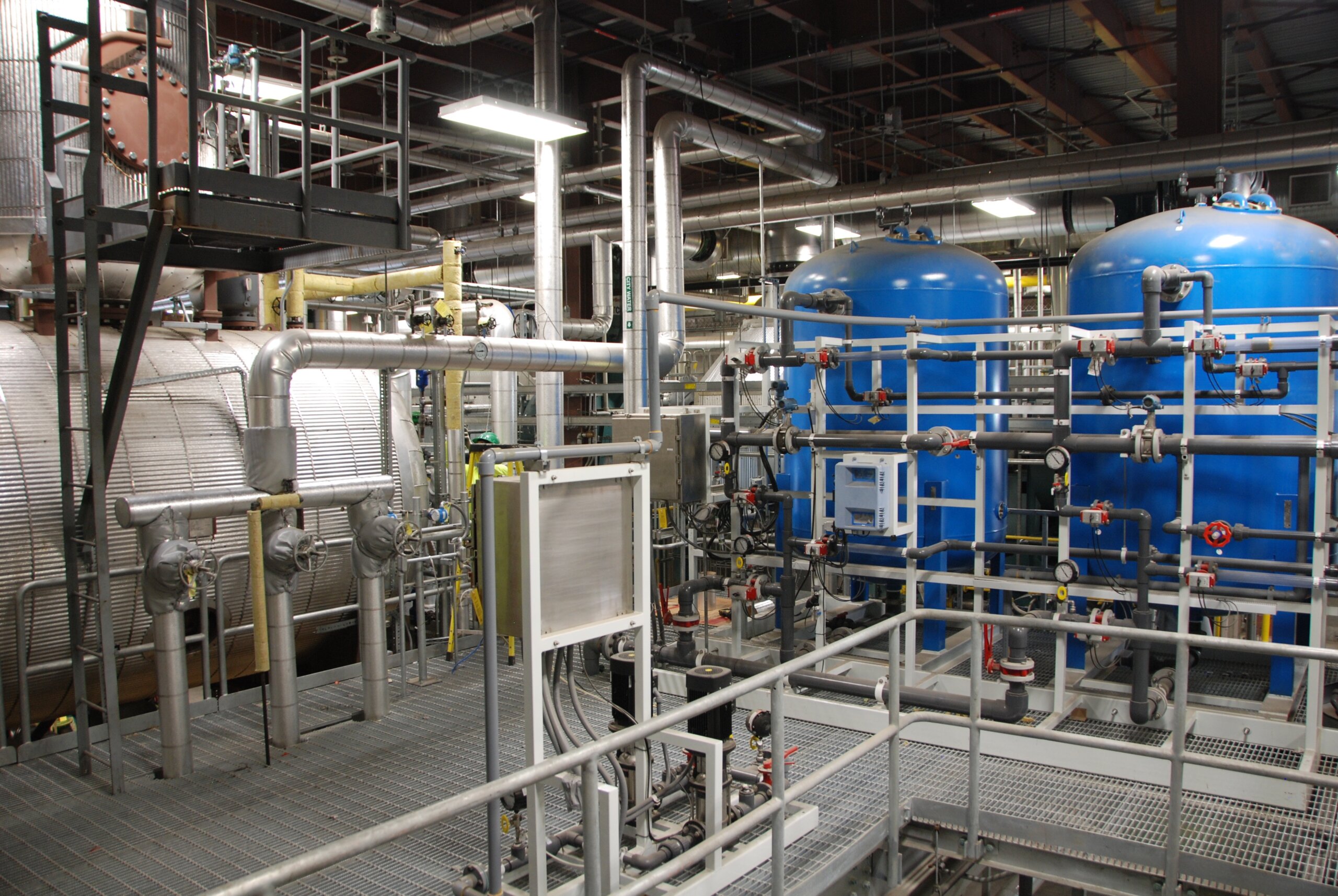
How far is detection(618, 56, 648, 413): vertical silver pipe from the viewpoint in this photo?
8656 mm

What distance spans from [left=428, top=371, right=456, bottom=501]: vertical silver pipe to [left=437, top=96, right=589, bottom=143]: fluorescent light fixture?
192 centimetres

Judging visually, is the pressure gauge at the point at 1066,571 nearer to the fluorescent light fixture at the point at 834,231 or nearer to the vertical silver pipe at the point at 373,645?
the vertical silver pipe at the point at 373,645

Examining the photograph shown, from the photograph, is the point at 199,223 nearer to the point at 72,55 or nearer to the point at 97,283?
the point at 97,283

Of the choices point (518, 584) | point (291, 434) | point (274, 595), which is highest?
point (291, 434)

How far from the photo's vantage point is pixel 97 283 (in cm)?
487

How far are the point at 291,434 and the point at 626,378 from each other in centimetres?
365

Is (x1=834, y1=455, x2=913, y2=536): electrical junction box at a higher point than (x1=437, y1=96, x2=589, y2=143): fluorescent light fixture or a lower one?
lower

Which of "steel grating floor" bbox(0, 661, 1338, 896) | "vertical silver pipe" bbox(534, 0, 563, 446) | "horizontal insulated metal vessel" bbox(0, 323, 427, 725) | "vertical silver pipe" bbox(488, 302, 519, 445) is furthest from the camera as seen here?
"vertical silver pipe" bbox(488, 302, 519, 445)

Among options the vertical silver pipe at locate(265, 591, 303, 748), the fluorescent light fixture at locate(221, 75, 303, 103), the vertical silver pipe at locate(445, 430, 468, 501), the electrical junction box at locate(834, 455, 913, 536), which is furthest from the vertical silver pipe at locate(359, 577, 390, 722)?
the fluorescent light fixture at locate(221, 75, 303, 103)

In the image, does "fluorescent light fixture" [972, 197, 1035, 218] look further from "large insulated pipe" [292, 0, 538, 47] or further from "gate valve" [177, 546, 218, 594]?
"gate valve" [177, 546, 218, 594]

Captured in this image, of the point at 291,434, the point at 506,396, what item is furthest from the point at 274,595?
the point at 506,396

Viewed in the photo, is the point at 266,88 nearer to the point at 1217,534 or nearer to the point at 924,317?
the point at 924,317

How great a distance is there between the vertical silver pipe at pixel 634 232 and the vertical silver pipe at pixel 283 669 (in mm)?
3699

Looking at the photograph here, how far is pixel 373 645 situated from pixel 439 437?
88.4 inches
